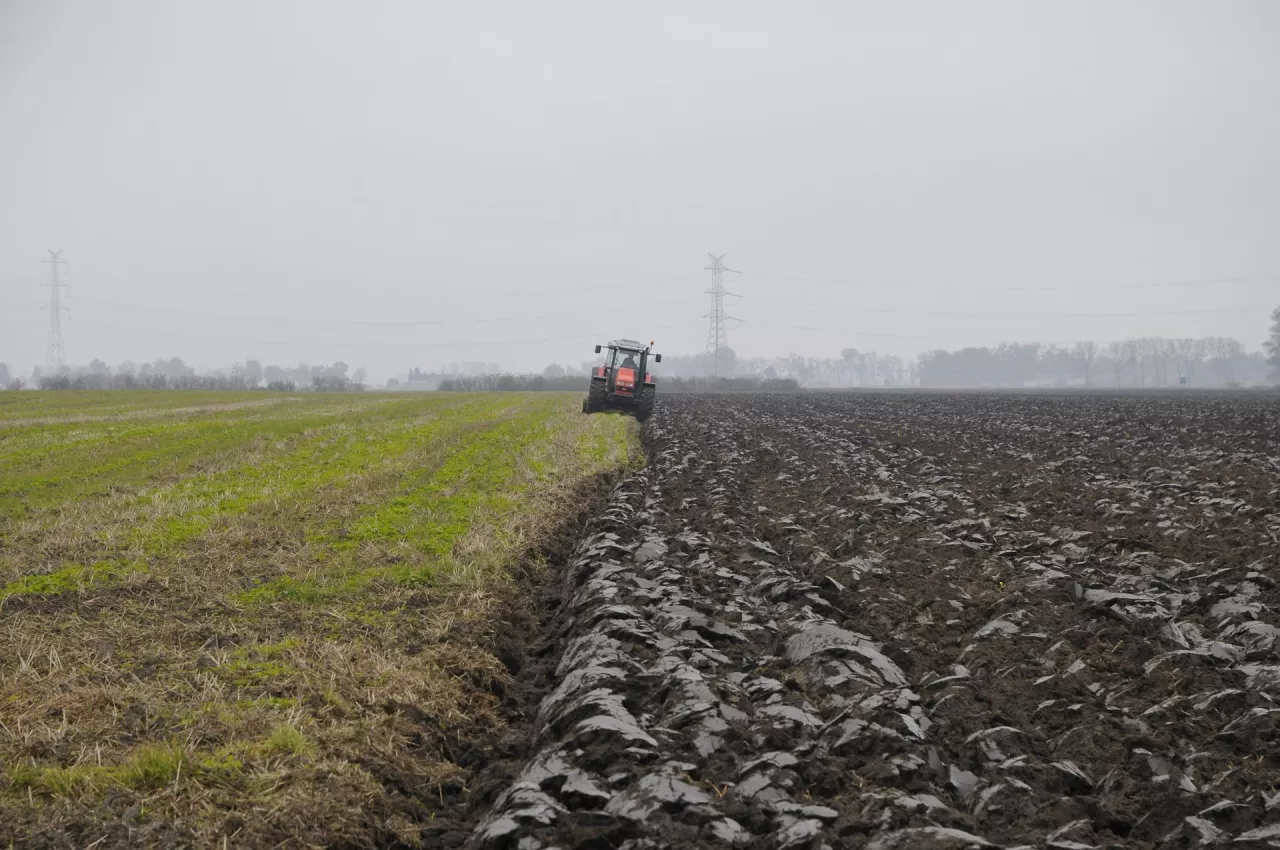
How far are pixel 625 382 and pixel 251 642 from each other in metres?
26.4

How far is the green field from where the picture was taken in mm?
4383

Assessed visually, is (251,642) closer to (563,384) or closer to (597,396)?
(597,396)

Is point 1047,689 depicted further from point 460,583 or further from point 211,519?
point 211,519

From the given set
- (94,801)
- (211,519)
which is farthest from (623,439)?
(94,801)

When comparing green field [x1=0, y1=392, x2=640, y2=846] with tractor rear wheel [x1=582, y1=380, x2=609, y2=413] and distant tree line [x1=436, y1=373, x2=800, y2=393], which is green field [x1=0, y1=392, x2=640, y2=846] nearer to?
tractor rear wheel [x1=582, y1=380, x2=609, y2=413]

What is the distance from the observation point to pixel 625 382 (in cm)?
3275

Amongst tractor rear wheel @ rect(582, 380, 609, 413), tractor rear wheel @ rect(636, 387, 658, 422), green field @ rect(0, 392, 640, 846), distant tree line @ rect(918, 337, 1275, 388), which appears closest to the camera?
green field @ rect(0, 392, 640, 846)

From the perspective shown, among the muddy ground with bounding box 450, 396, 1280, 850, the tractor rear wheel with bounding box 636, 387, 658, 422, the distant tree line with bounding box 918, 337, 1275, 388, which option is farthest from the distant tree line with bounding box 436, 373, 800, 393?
the distant tree line with bounding box 918, 337, 1275, 388

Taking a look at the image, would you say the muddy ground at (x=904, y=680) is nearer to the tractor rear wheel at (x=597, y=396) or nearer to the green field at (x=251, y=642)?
the green field at (x=251, y=642)

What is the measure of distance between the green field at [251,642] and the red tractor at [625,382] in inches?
659

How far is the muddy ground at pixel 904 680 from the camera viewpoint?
4.10 meters

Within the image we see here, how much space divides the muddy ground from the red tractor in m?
20.0

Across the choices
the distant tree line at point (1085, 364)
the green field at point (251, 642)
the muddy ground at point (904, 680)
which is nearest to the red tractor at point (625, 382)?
the green field at point (251, 642)

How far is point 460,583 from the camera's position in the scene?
848 cm
